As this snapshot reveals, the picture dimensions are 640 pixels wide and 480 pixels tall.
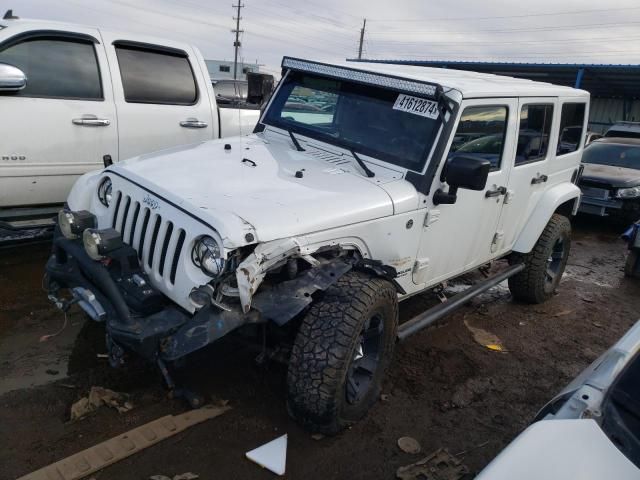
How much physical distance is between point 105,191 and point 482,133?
2.56 meters

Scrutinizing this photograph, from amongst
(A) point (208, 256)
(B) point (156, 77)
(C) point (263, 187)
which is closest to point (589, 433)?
(A) point (208, 256)

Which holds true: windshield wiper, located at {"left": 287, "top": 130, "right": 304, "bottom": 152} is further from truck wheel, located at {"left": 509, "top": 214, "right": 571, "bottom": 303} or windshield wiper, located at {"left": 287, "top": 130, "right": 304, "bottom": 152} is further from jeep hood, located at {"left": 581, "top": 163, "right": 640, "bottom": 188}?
jeep hood, located at {"left": 581, "top": 163, "right": 640, "bottom": 188}

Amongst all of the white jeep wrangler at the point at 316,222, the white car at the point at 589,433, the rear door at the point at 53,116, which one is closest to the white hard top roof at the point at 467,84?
the white jeep wrangler at the point at 316,222

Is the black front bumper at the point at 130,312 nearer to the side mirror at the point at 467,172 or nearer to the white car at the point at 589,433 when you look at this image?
the white car at the point at 589,433

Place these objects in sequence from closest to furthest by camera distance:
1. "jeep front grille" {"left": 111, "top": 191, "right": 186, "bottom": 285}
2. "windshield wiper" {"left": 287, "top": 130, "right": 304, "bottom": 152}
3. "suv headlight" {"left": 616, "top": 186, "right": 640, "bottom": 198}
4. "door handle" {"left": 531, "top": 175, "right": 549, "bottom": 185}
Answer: "jeep front grille" {"left": 111, "top": 191, "right": 186, "bottom": 285}
"windshield wiper" {"left": 287, "top": 130, "right": 304, "bottom": 152}
"door handle" {"left": 531, "top": 175, "right": 549, "bottom": 185}
"suv headlight" {"left": 616, "top": 186, "right": 640, "bottom": 198}

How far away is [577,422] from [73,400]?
8.70 feet

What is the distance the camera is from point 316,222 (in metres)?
2.80

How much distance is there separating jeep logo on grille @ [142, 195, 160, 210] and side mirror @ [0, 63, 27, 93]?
195 centimetres

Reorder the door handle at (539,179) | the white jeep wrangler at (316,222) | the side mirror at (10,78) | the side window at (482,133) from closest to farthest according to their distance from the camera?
the white jeep wrangler at (316,222), the side window at (482,133), the side mirror at (10,78), the door handle at (539,179)

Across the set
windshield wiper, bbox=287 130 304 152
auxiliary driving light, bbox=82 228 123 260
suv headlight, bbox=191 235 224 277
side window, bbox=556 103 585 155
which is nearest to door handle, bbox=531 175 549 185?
side window, bbox=556 103 585 155

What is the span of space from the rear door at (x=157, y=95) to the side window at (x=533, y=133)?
3107 mm

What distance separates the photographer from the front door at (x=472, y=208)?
357cm

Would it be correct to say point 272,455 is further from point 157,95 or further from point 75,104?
point 157,95

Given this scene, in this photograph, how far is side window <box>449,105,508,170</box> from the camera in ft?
11.6
